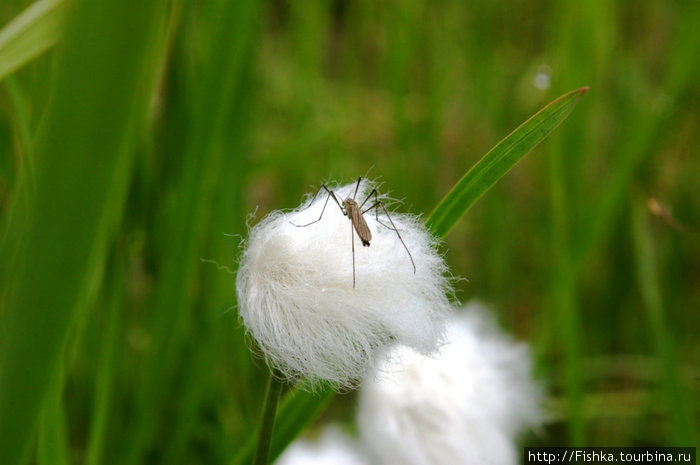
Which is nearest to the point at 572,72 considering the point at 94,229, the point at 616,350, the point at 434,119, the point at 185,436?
the point at 434,119

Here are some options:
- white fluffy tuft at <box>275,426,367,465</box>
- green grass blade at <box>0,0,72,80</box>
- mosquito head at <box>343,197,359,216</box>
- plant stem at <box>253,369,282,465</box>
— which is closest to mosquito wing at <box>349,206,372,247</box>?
mosquito head at <box>343,197,359,216</box>

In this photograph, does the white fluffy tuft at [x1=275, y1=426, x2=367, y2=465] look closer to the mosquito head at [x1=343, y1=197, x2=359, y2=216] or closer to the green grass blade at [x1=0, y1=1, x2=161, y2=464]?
the mosquito head at [x1=343, y1=197, x2=359, y2=216]

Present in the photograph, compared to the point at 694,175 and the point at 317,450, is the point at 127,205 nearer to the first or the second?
the point at 317,450

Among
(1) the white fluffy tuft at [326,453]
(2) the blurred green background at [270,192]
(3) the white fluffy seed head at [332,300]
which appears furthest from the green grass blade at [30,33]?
(1) the white fluffy tuft at [326,453]

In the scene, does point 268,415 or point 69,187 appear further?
point 268,415

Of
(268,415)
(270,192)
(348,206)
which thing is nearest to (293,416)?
(268,415)

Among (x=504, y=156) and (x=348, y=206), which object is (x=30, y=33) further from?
(x=504, y=156)

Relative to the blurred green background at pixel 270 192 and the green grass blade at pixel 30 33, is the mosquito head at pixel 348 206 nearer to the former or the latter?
the blurred green background at pixel 270 192
